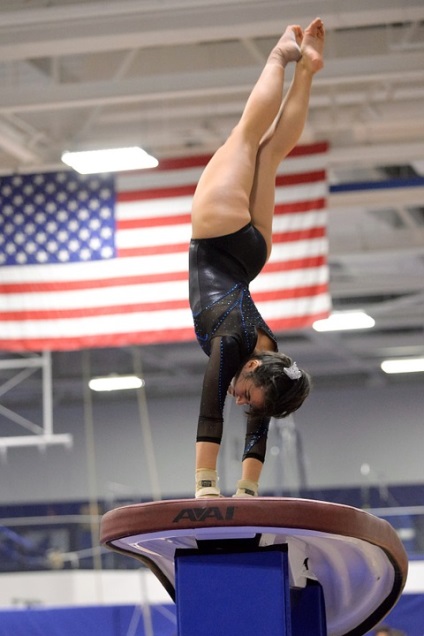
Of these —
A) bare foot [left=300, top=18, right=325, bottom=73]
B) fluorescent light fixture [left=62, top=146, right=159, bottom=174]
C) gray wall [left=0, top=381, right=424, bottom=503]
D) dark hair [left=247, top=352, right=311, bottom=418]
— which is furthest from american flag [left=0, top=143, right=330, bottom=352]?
gray wall [left=0, top=381, right=424, bottom=503]

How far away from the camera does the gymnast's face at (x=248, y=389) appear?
278 cm

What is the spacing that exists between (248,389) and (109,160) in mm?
4831

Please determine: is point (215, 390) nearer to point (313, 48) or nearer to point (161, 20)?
point (313, 48)

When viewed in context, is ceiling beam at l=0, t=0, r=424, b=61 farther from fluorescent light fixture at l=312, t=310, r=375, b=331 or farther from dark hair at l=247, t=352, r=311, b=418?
fluorescent light fixture at l=312, t=310, r=375, b=331

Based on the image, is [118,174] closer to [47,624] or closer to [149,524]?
[47,624]

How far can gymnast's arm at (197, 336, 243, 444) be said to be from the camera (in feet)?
9.05

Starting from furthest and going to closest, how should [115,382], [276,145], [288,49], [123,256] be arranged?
[115,382], [123,256], [288,49], [276,145]

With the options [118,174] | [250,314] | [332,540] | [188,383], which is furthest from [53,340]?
[188,383]

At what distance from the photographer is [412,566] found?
907 centimetres

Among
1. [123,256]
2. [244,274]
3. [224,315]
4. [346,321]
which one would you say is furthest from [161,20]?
[346,321]

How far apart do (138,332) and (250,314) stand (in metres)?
4.83

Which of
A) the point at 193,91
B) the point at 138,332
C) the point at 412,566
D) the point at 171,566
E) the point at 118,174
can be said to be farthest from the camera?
the point at 412,566

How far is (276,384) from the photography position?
2754 millimetres

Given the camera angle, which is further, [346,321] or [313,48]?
[346,321]
